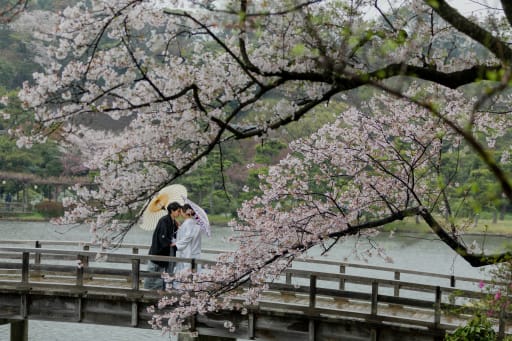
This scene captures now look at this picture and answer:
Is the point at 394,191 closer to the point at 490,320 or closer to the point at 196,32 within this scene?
the point at 490,320

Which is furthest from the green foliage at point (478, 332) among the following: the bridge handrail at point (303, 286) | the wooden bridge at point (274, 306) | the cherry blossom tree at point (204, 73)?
the cherry blossom tree at point (204, 73)

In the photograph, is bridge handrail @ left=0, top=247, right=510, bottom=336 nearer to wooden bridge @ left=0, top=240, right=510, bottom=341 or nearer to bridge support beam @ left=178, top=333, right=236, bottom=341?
wooden bridge @ left=0, top=240, right=510, bottom=341

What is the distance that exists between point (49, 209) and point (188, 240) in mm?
29053

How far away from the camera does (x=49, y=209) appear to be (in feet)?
126

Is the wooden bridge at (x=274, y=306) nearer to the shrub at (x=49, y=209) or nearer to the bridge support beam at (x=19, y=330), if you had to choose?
the bridge support beam at (x=19, y=330)

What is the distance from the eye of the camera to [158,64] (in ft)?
18.4

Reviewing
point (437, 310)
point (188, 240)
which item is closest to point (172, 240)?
point (188, 240)

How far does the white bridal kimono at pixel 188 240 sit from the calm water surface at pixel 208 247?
5917mm

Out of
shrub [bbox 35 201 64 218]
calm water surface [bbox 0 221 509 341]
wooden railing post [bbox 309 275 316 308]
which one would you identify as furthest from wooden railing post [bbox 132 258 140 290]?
shrub [bbox 35 201 64 218]

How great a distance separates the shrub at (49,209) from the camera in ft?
125

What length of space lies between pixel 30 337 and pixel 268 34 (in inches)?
495

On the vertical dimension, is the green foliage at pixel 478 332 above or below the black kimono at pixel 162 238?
below

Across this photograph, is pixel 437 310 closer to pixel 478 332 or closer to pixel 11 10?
pixel 478 332

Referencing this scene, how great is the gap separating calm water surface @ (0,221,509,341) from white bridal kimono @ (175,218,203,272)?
5917mm
